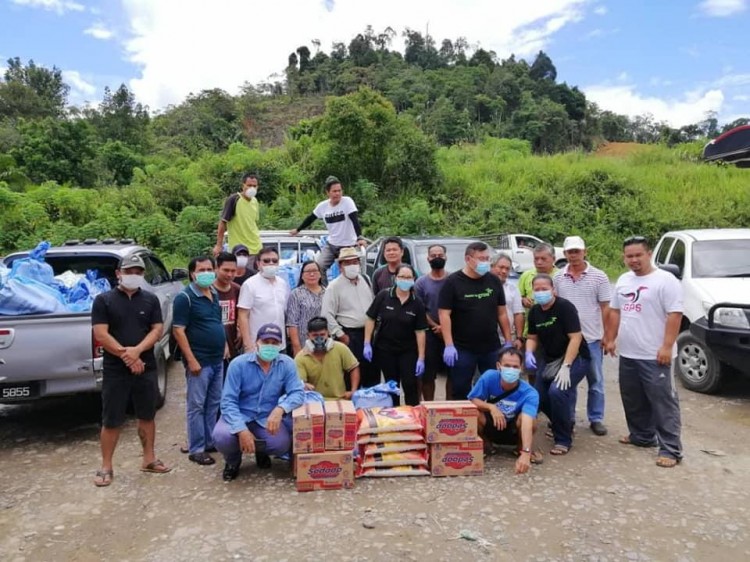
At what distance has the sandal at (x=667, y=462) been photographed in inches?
173

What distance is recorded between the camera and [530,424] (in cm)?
439

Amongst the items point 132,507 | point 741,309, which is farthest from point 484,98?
point 132,507

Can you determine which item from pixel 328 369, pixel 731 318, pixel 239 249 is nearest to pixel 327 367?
pixel 328 369

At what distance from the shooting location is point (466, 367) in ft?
16.4

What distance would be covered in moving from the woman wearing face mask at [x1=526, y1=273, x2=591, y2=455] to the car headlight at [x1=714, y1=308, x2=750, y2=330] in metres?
2.00

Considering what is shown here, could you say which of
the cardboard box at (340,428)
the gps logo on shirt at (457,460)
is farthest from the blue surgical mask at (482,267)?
the cardboard box at (340,428)

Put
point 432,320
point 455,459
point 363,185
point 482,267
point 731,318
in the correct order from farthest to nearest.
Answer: point 363,185
point 731,318
point 432,320
point 482,267
point 455,459

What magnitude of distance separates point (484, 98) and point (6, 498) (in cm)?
4493

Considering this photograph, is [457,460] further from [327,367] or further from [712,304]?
[712,304]

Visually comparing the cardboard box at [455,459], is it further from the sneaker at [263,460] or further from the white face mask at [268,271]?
the white face mask at [268,271]

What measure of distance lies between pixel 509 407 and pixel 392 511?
4.43 ft

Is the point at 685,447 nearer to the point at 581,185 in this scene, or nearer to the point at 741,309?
the point at 741,309

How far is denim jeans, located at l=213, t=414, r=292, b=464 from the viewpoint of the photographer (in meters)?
4.14

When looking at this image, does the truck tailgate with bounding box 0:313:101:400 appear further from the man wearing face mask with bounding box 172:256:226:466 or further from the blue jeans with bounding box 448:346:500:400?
the blue jeans with bounding box 448:346:500:400
